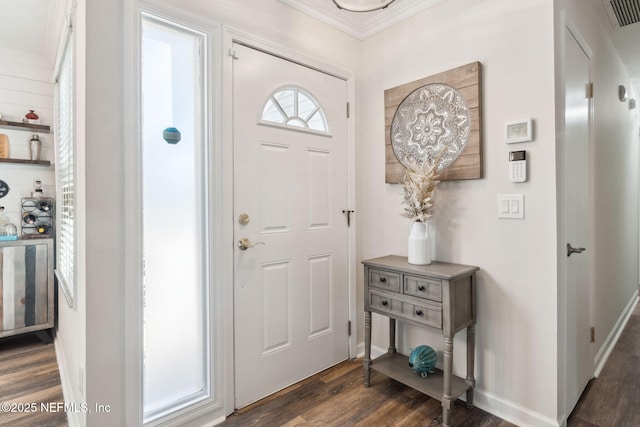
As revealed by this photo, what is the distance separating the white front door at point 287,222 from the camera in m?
1.93

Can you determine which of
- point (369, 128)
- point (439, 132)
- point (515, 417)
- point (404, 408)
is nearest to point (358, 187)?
point (369, 128)

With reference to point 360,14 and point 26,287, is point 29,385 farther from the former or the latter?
point 360,14

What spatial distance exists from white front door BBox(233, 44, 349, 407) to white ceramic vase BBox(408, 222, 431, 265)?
0.63m

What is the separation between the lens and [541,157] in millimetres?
1689

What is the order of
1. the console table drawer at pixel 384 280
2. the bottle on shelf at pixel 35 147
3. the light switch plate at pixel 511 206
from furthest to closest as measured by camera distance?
1. the bottle on shelf at pixel 35 147
2. the console table drawer at pixel 384 280
3. the light switch plate at pixel 511 206

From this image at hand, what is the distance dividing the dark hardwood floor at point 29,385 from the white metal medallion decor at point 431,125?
2609 millimetres

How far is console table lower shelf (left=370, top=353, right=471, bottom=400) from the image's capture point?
1.83m

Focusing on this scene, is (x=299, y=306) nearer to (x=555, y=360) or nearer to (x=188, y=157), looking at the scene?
(x=188, y=157)

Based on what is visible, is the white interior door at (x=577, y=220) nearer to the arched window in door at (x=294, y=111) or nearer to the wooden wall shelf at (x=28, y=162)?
the arched window in door at (x=294, y=111)

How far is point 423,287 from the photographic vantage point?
185 centimetres

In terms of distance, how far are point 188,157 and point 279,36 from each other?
0.99m

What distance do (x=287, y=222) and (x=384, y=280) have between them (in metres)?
0.72

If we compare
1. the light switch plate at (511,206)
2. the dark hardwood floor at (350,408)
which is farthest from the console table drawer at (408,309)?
the light switch plate at (511,206)

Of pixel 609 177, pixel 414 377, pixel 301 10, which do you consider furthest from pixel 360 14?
pixel 414 377
